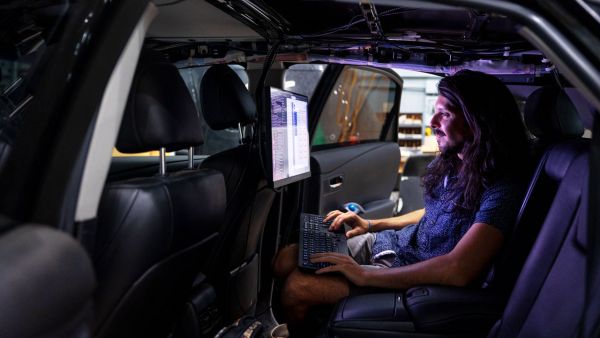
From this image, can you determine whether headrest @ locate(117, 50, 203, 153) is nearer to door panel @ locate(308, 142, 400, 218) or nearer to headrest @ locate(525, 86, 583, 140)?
headrest @ locate(525, 86, 583, 140)

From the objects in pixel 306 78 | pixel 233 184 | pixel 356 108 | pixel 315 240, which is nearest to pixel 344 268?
pixel 315 240

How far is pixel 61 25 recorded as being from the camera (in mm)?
1083

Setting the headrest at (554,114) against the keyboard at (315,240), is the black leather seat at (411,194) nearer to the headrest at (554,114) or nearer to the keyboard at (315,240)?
the keyboard at (315,240)

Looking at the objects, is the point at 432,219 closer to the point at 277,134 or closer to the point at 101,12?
the point at 277,134

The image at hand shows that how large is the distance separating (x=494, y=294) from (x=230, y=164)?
3.70ft

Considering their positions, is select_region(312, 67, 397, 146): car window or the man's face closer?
the man's face

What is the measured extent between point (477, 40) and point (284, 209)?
1.48m

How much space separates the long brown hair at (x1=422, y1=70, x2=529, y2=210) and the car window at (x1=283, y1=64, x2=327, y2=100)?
1497 mm

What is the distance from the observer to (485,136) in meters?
1.98

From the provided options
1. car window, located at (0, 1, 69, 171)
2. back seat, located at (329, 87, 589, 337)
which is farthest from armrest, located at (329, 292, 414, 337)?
car window, located at (0, 1, 69, 171)

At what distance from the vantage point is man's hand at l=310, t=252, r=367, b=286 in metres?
1.93

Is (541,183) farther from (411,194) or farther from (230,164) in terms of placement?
(411,194)

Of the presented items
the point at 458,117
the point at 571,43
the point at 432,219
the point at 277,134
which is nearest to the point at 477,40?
the point at 458,117

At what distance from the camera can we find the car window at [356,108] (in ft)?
11.8
